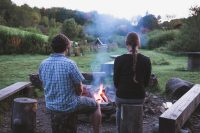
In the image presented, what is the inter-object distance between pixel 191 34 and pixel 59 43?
19162 mm

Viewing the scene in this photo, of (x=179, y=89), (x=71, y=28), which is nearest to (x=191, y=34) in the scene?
(x=71, y=28)

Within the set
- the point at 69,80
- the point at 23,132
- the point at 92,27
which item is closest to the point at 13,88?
the point at 23,132

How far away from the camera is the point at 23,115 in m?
5.61

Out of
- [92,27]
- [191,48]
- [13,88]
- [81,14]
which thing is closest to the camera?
[13,88]

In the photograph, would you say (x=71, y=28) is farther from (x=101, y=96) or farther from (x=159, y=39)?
(x=101, y=96)

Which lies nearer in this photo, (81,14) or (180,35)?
(180,35)

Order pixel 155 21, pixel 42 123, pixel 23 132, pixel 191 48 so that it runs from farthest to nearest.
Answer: pixel 155 21, pixel 191 48, pixel 42 123, pixel 23 132

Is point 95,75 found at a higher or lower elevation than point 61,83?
lower

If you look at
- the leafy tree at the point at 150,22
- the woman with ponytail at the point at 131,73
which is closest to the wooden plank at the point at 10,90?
the woman with ponytail at the point at 131,73

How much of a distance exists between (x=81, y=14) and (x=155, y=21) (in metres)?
8.26

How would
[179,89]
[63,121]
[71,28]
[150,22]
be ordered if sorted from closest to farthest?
[63,121], [179,89], [71,28], [150,22]

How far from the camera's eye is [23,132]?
18.6 feet

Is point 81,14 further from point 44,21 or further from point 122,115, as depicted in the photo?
point 122,115

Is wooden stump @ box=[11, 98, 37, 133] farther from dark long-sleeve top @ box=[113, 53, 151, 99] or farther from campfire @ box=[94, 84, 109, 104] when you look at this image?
campfire @ box=[94, 84, 109, 104]
